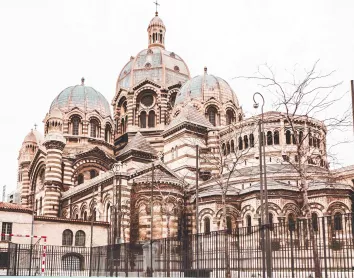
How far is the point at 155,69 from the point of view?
205ft

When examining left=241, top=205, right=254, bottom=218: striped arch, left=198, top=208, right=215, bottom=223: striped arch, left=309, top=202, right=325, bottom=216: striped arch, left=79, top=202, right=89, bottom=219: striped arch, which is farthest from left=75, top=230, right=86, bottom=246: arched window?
left=309, top=202, right=325, bottom=216: striped arch

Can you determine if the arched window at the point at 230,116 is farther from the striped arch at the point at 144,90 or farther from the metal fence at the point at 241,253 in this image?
the metal fence at the point at 241,253

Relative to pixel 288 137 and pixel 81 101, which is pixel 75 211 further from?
pixel 288 137

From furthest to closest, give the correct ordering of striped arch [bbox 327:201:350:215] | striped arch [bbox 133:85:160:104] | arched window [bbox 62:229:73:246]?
striped arch [bbox 133:85:160:104] → arched window [bbox 62:229:73:246] → striped arch [bbox 327:201:350:215]

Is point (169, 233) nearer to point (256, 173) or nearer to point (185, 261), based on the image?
point (256, 173)

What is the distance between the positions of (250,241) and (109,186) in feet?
92.7

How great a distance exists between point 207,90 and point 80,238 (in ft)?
74.9

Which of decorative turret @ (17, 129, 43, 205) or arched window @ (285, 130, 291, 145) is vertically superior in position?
decorative turret @ (17, 129, 43, 205)

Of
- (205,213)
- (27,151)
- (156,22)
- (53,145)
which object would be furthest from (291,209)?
(27,151)

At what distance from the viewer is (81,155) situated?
175 ft

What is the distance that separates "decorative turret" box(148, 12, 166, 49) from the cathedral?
168 mm

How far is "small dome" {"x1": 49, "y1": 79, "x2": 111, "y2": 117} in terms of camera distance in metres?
58.4

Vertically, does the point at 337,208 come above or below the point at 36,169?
below

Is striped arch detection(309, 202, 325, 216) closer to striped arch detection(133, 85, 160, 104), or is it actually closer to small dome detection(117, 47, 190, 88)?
striped arch detection(133, 85, 160, 104)
